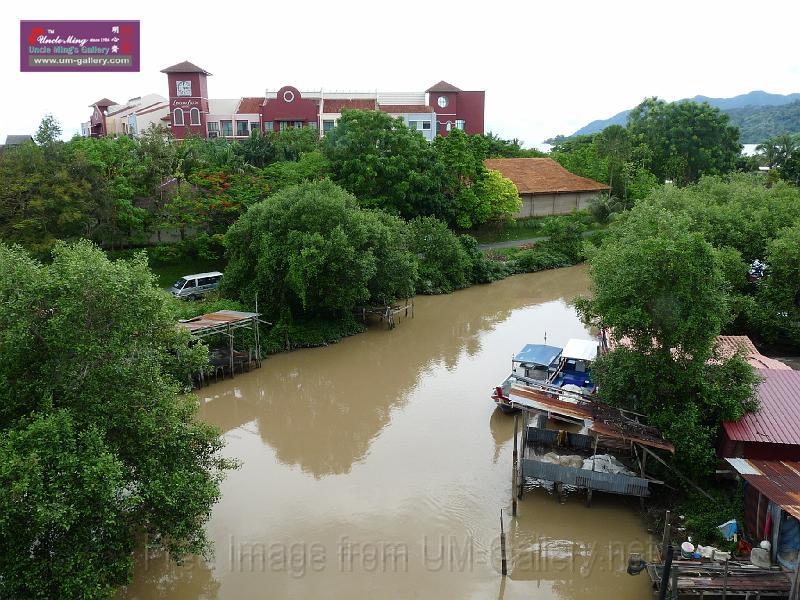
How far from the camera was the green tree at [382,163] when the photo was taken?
33.5m

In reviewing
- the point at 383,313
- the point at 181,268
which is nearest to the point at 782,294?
the point at 383,313

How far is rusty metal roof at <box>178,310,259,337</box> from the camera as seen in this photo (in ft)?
65.6

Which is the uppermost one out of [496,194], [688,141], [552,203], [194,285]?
[688,141]

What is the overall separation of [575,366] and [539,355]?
47.5 inches

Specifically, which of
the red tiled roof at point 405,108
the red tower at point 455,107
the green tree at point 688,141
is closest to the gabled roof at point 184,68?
the red tiled roof at point 405,108

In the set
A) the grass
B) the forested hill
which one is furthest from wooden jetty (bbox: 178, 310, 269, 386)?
the forested hill

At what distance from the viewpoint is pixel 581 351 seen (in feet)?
64.1

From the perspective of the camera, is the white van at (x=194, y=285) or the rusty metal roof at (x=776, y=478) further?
the white van at (x=194, y=285)

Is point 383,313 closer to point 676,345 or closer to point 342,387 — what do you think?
point 342,387

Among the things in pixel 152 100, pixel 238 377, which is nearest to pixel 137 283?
pixel 238 377

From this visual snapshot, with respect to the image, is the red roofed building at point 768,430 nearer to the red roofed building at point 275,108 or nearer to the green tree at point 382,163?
the green tree at point 382,163

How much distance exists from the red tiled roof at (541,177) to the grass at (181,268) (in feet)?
77.4

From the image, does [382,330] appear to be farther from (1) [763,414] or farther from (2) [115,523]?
(2) [115,523]

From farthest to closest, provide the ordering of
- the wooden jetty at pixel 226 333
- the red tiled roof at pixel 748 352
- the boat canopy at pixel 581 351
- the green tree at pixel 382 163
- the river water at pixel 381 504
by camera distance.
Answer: the green tree at pixel 382 163 → the wooden jetty at pixel 226 333 → the boat canopy at pixel 581 351 → the red tiled roof at pixel 748 352 → the river water at pixel 381 504
